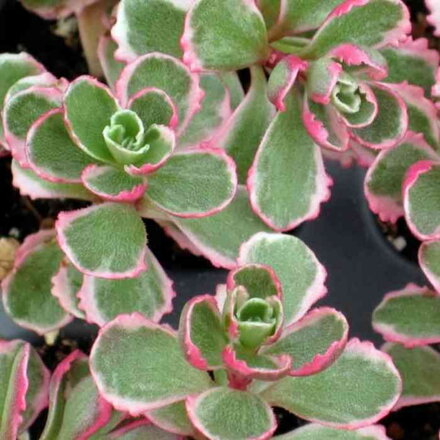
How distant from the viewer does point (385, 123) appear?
35.3 inches

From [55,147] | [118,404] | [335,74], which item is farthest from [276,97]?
[118,404]

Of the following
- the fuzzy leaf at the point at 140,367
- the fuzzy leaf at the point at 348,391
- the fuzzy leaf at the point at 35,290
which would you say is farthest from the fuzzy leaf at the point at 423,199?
the fuzzy leaf at the point at 35,290

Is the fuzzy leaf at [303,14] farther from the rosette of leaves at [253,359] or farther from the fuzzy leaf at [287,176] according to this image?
the rosette of leaves at [253,359]

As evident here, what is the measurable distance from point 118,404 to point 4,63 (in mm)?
406

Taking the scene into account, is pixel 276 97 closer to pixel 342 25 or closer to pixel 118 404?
pixel 342 25

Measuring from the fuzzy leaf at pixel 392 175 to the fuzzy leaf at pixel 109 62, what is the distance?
31 cm

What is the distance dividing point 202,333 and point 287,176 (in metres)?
0.21

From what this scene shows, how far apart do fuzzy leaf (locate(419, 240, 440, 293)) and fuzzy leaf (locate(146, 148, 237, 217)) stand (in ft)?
0.72

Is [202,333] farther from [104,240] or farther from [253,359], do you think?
[104,240]

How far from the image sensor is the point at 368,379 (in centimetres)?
82

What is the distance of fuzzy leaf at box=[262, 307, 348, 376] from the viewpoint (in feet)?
2.52

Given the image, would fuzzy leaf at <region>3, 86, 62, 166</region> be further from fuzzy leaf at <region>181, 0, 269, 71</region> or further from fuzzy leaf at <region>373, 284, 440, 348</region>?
fuzzy leaf at <region>373, 284, 440, 348</region>

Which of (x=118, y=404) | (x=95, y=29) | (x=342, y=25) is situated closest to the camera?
(x=118, y=404)

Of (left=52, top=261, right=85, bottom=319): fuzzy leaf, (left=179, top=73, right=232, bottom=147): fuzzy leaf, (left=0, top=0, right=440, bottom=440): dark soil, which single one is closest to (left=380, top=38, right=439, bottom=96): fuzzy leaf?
(left=179, top=73, right=232, bottom=147): fuzzy leaf
